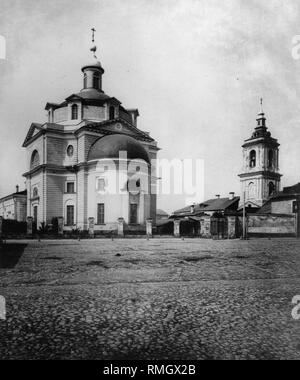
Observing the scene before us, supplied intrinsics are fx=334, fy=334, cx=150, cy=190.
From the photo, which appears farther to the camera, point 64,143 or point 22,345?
point 64,143

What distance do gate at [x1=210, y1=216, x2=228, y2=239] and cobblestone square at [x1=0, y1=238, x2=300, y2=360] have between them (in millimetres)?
18790

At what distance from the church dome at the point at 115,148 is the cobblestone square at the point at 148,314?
23.6 m

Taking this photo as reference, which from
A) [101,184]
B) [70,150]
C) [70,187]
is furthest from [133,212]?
[70,150]

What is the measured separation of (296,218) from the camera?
3250cm

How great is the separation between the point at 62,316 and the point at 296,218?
104ft

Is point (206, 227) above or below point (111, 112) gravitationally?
below

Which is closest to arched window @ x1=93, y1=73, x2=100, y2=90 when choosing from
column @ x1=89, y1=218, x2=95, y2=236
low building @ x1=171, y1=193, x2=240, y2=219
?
column @ x1=89, y1=218, x2=95, y2=236

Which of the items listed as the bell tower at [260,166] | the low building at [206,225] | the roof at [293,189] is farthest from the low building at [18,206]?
the roof at [293,189]

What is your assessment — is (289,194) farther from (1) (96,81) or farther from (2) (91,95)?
(1) (96,81)

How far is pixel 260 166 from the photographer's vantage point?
48.4 metres

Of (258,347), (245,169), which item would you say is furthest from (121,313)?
(245,169)

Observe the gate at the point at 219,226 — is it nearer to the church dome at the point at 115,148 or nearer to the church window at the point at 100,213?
the church dome at the point at 115,148

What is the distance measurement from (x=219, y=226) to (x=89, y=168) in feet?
45.4
